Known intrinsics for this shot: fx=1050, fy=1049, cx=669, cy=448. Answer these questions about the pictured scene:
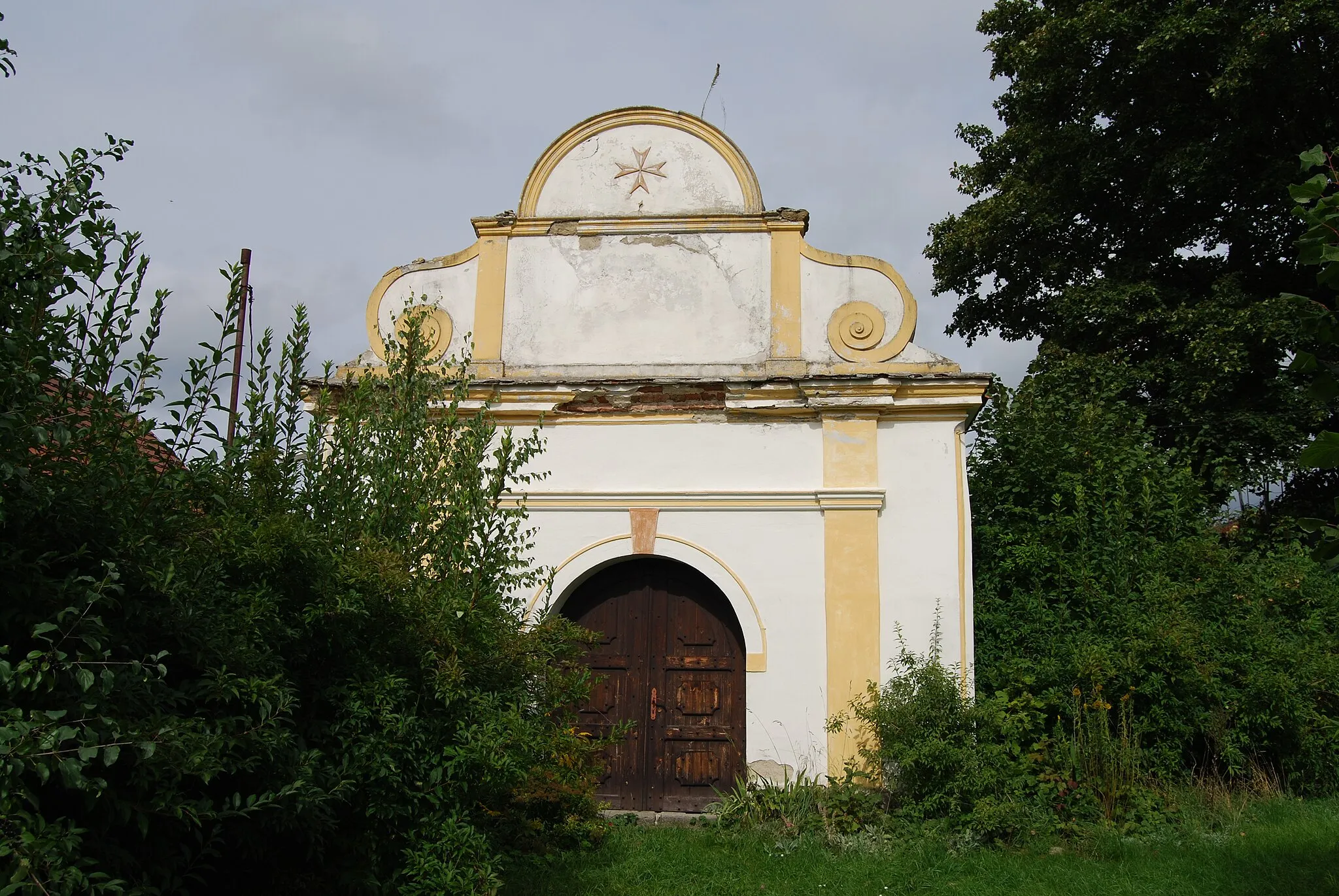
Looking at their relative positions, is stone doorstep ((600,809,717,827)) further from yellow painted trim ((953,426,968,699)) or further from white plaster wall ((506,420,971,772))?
yellow painted trim ((953,426,968,699))

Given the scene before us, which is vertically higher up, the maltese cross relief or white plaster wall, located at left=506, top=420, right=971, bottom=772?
the maltese cross relief

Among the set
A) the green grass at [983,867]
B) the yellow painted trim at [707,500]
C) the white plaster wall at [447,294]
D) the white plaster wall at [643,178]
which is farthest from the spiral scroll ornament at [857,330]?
the green grass at [983,867]

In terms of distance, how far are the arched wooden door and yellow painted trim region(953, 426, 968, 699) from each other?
1665 millimetres

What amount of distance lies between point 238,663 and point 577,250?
19.1ft

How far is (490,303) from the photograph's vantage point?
8.66m

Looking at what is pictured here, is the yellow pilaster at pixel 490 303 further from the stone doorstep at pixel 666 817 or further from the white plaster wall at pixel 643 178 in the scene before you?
the stone doorstep at pixel 666 817

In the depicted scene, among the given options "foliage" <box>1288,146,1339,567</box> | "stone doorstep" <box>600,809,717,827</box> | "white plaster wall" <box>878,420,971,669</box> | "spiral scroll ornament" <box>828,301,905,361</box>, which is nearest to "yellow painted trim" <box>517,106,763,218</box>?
"spiral scroll ornament" <box>828,301,905,361</box>

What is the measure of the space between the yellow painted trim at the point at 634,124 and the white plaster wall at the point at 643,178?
4cm

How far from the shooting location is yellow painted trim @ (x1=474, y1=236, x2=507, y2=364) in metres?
8.58

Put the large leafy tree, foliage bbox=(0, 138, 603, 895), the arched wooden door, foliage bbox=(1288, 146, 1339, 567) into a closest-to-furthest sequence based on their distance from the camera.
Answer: foliage bbox=(0, 138, 603, 895) → foliage bbox=(1288, 146, 1339, 567) → the arched wooden door → the large leafy tree

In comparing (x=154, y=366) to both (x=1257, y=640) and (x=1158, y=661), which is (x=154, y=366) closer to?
(x=1158, y=661)

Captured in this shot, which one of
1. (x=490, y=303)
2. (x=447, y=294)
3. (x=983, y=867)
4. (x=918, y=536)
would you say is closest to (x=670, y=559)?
(x=918, y=536)

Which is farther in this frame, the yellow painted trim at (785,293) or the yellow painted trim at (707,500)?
the yellow painted trim at (785,293)

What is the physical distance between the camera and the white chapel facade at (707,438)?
7902 millimetres
